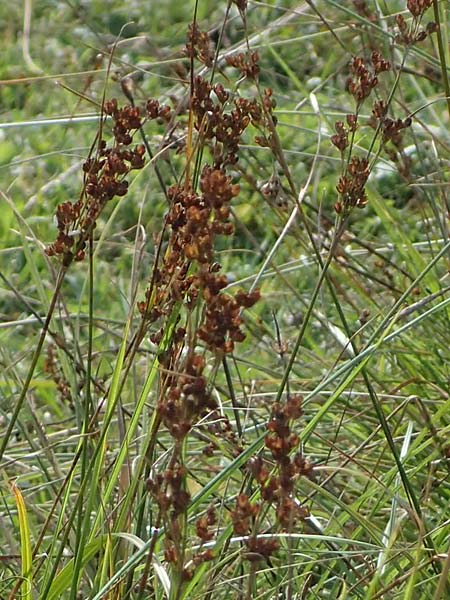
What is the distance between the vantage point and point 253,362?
7.95ft

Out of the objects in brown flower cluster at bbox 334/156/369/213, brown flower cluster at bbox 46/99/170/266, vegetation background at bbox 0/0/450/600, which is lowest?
vegetation background at bbox 0/0/450/600

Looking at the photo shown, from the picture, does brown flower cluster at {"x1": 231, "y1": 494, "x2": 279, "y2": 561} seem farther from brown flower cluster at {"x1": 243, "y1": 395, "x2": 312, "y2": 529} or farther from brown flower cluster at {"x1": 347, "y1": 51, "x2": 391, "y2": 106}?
brown flower cluster at {"x1": 347, "y1": 51, "x2": 391, "y2": 106}

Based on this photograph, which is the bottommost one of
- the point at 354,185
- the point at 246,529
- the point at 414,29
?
the point at 246,529

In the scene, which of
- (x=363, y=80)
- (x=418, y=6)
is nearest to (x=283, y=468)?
(x=363, y=80)

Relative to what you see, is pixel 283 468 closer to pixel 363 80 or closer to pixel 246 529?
pixel 246 529

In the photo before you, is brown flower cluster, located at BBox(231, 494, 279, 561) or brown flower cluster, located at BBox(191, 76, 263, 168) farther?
brown flower cluster, located at BBox(191, 76, 263, 168)

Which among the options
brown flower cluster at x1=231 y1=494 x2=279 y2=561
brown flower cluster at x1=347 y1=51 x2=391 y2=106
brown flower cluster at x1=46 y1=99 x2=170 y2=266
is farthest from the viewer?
brown flower cluster at x1=347 y1=51 x2=391 y2=106

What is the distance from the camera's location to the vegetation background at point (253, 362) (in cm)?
123

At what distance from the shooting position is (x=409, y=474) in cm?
152

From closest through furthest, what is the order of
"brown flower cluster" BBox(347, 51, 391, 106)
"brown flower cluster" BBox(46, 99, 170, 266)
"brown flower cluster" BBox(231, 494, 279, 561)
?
1. "brown flower cluster" BBox(231, 494, 279, 561)
2. "brown flower cluster" BBox(46, 99, 170, 266)
3. "brown flower cluster" BBox(347, 51, 391, 106)

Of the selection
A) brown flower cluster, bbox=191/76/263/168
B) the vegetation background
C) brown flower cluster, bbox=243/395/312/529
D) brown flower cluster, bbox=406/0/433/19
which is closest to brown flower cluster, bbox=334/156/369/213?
the vegetation background

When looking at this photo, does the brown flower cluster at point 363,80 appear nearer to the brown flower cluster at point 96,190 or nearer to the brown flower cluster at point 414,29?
the brown flower cluster at point 414,29

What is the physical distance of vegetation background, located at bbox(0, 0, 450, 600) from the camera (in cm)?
123

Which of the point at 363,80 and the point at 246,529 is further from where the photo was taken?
the point at 363,80
